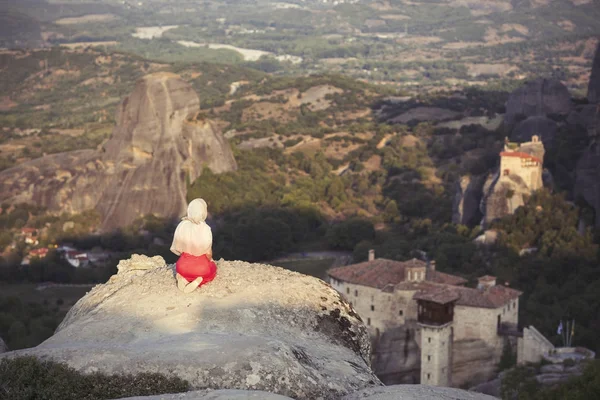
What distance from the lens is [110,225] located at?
54500 millimetres

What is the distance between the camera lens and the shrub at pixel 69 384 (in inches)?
372

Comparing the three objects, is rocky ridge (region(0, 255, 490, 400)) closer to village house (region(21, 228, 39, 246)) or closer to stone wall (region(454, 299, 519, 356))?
stone wall (region(454, 299, 519, 356))

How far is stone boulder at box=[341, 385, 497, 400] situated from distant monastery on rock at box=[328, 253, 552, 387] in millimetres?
22624

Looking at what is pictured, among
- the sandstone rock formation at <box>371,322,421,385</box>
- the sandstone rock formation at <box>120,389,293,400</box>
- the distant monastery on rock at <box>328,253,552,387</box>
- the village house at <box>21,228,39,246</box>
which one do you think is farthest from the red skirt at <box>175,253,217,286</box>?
the village house at <box>21,228,39,246</box>

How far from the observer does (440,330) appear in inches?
1312

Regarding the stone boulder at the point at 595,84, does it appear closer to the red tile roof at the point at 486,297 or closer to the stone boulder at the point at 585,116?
the stone boulder at the point at 585,116

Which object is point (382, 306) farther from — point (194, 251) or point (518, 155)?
point (194, 251)

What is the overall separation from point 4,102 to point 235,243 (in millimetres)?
31729

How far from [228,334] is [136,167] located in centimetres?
Result: 4672

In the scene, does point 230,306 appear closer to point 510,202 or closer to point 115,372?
point 115,372

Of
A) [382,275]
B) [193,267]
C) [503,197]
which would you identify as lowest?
[503,197]

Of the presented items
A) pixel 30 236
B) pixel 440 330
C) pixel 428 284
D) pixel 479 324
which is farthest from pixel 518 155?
pixel 30 236

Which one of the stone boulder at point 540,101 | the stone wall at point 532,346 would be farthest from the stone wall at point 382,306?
the stone boulder at point 540,101

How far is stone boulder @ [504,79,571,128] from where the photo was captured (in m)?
71.6
